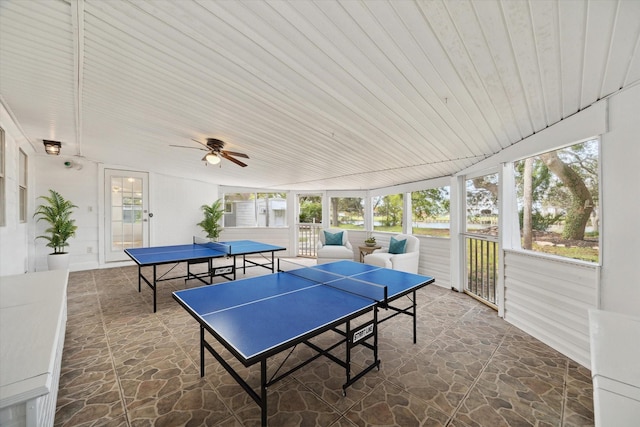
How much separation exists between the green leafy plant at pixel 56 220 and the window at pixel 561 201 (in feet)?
26.6

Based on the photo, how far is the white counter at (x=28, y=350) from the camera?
88 cm

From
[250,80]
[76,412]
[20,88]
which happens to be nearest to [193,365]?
[76,412]

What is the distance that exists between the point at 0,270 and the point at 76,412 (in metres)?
2.38

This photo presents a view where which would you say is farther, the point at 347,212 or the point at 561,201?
the point at 347,212

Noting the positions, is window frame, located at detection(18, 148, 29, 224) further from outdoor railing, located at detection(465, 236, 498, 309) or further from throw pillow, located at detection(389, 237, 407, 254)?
outdoor railing, located at detection(465, 236, 498, 309)

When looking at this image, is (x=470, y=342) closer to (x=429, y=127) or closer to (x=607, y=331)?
(x=607, y=331)

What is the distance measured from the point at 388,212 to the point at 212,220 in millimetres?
5302

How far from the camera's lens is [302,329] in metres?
1.48

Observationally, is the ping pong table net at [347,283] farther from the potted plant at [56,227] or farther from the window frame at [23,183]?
the window frame at [23,183]

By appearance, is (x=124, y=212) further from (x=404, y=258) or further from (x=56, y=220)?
(x=404, y=258)

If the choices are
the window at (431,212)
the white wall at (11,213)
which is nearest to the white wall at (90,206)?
the white wall at (11,213)

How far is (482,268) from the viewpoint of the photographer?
432 cm

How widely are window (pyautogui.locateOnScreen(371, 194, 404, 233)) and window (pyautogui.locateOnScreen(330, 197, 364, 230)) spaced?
0.54 meters

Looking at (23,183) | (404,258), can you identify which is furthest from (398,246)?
(23,183)
